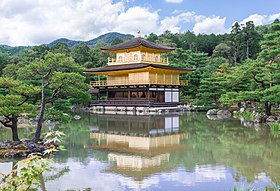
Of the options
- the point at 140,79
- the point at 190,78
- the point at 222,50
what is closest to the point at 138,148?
the point at 140,79

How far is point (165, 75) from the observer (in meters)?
32.2

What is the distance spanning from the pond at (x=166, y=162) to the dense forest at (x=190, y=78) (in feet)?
5.91

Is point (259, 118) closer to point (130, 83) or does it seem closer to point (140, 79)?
point (140, 79)

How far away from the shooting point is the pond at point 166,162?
680 cm

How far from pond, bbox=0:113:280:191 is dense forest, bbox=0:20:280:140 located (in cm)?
180

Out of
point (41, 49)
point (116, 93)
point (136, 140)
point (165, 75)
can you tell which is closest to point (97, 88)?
point (116, 93)

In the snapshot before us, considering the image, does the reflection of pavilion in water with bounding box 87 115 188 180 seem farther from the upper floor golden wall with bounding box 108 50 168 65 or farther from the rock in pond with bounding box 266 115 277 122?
the upper floor golden wall with bounding box 108 50 168 65

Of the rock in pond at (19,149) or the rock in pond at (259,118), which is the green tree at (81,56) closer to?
the rock in pond at (259,118)

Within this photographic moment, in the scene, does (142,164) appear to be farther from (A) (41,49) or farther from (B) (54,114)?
(A) (41,49)

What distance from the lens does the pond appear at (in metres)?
6.80

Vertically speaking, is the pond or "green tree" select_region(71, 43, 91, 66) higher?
"green tree" select_region(71, 43, 91, 66)

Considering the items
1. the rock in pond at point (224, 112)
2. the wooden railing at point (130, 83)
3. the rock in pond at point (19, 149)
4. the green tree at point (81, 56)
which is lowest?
the rock in pond at point (19, 149)

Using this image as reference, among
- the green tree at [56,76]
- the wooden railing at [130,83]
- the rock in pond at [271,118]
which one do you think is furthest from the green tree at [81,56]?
the green tree at [56,76]

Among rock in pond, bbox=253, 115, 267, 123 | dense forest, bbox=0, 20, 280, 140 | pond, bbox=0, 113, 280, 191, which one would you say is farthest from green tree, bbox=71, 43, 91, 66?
pond, bbox=0, 113, 280, 191
